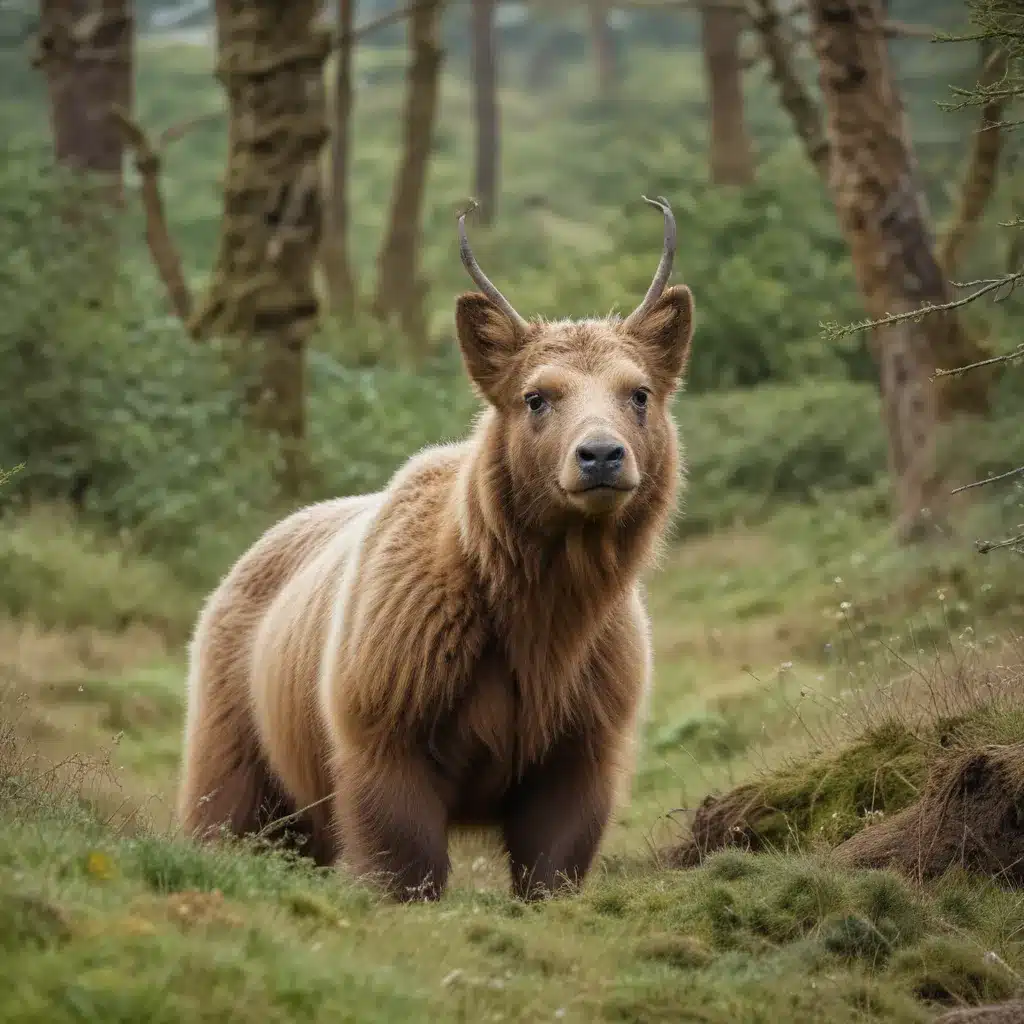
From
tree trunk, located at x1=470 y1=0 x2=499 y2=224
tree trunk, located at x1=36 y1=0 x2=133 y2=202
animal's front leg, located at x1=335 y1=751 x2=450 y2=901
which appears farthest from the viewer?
tree trunk, located at x1=470 y1=0 x2=499 y2=224

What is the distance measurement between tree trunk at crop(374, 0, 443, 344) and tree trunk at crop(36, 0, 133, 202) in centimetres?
613

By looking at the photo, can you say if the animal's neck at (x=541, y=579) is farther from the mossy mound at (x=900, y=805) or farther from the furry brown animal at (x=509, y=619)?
the mossy mound at (x=900, y=805)

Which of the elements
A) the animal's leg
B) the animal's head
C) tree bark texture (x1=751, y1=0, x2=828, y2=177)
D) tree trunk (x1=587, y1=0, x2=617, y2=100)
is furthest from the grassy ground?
tree trunk (x1=587, y1=0, x2=617, y2=100)

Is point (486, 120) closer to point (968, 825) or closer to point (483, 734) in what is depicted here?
point (483, 734)

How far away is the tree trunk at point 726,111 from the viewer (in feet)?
88.3

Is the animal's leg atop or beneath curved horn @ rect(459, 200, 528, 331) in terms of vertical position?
beneath

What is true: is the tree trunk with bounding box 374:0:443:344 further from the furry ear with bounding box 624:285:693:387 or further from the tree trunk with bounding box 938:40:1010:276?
the furry ear with bounding box 624:285:693:387

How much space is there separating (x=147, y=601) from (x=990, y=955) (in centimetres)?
806

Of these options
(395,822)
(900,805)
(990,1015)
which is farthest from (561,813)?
(990,1015)

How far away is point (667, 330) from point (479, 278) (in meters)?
0.92

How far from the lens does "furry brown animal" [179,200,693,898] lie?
6695mm

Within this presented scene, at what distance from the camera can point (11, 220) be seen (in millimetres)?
14633

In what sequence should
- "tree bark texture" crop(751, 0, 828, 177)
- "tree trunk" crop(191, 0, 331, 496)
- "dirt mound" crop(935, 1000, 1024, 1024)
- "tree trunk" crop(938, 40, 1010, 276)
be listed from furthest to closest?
1. "tree bark texture" crop(751, 0, 828, 177)
2. "tree trunk" crop(191, 0, 331, 496)
3. "tree trunk" crop(938, 40, 1010, 276)
4. "dirt mound" crop(935, 1000, 1024, 1024)

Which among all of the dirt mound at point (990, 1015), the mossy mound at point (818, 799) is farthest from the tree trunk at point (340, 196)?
the dirt mound at point (990, 1015)
